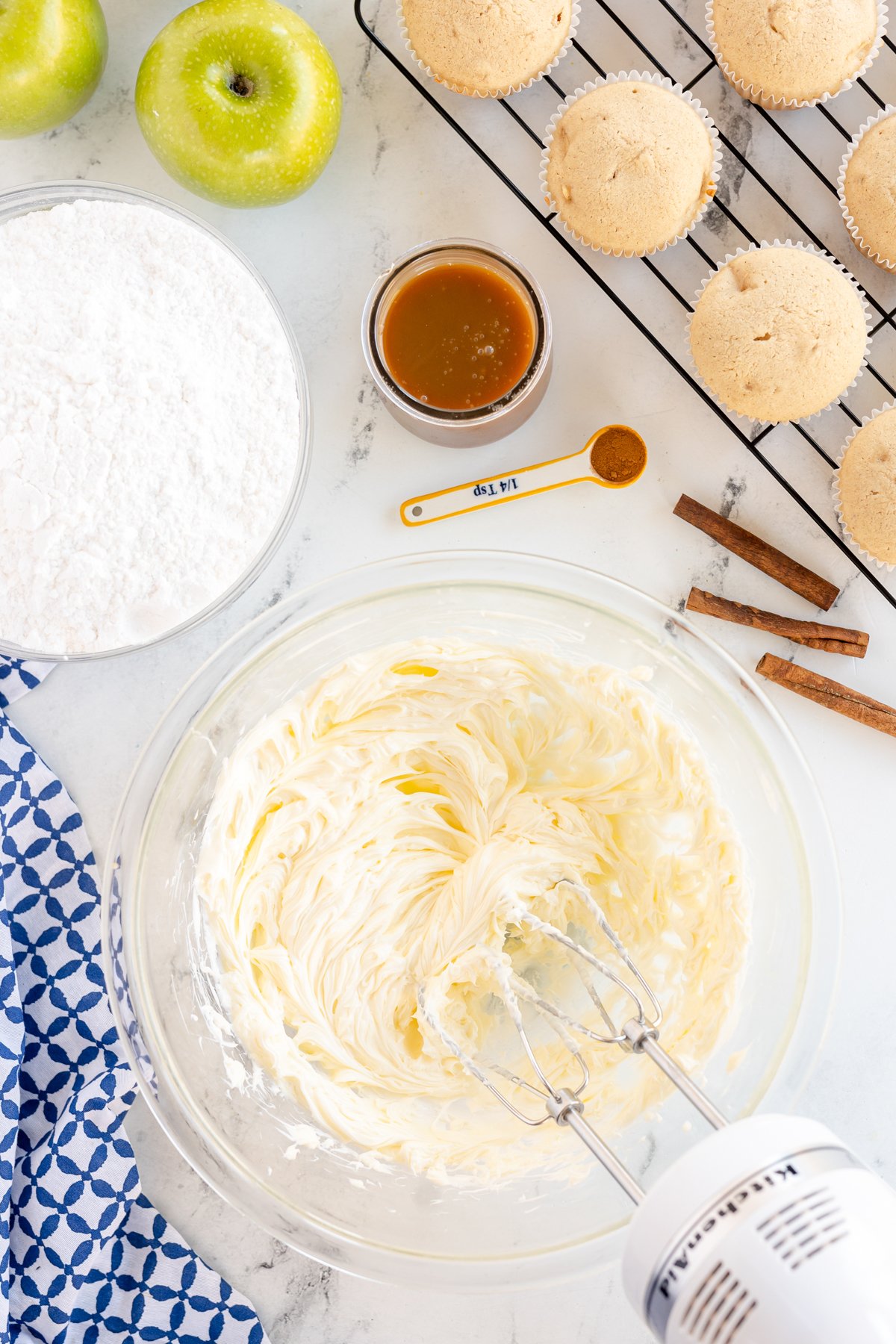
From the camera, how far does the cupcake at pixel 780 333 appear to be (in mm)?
1324

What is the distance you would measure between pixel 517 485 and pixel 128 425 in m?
0.52

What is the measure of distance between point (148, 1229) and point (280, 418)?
1.11 m

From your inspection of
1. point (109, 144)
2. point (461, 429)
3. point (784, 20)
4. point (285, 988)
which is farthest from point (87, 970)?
point (784, 20)

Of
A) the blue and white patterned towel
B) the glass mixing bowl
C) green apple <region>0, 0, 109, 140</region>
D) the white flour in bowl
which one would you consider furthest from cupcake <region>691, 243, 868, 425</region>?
the blue and white patterned towel

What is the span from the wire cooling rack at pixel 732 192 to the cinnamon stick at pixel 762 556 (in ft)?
0.22

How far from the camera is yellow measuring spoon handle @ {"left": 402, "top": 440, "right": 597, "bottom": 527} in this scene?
1469mm

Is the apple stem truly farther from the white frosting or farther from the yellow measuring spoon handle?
the white frosting

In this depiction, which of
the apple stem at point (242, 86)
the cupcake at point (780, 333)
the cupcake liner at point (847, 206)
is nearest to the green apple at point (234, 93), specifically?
the apple stem at point (242, 86)

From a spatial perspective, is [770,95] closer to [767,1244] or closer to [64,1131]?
[767,1244]

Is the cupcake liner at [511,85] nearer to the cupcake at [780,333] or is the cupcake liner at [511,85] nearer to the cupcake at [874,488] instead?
the cupcake at [780,333]

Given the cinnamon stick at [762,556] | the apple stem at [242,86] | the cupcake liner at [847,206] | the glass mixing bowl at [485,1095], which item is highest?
the cupcake liner at [847,206]

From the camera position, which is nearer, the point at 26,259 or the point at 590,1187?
the point at 590,1187

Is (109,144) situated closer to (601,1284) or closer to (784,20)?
(784,20)

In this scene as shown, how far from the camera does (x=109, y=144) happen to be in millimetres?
1504
